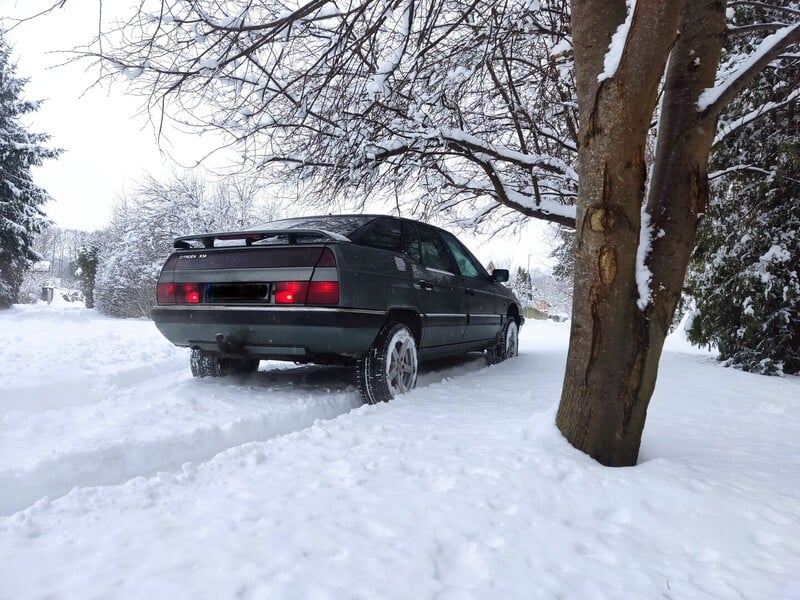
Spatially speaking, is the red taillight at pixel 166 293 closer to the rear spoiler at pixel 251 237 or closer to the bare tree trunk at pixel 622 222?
the rear spoiler at pixel 251 237

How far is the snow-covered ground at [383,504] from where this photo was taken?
4.75 ft

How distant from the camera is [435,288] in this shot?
14.9 feet

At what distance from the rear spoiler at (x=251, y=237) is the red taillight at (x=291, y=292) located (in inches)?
12.5

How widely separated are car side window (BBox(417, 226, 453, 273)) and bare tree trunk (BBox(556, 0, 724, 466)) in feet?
7.47

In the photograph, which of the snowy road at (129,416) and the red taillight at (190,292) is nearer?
the snowy road at (129,416)

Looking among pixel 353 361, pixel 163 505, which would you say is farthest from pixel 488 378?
pixel 163 505

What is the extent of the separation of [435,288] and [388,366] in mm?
1114

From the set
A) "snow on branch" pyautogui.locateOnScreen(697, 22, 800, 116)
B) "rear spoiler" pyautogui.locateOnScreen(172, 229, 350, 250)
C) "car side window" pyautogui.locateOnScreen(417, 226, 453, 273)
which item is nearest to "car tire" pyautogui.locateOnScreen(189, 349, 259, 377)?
"rear spoiler" pyautogui.locateOnScreen(172, 229, 350, 250)

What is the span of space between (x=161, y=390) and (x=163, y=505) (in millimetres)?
2232

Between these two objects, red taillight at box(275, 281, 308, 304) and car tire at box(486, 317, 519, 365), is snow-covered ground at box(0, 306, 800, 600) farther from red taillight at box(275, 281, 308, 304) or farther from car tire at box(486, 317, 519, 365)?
car tire at box(486, 317, 519, 365)

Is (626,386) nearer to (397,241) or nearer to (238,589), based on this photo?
(238,589)

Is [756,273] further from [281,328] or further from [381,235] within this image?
[281,328]

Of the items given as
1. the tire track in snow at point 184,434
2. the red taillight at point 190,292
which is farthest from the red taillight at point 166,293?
the tire track in snow at point 184,434

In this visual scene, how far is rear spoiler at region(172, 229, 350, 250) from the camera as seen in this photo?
3379 mm
